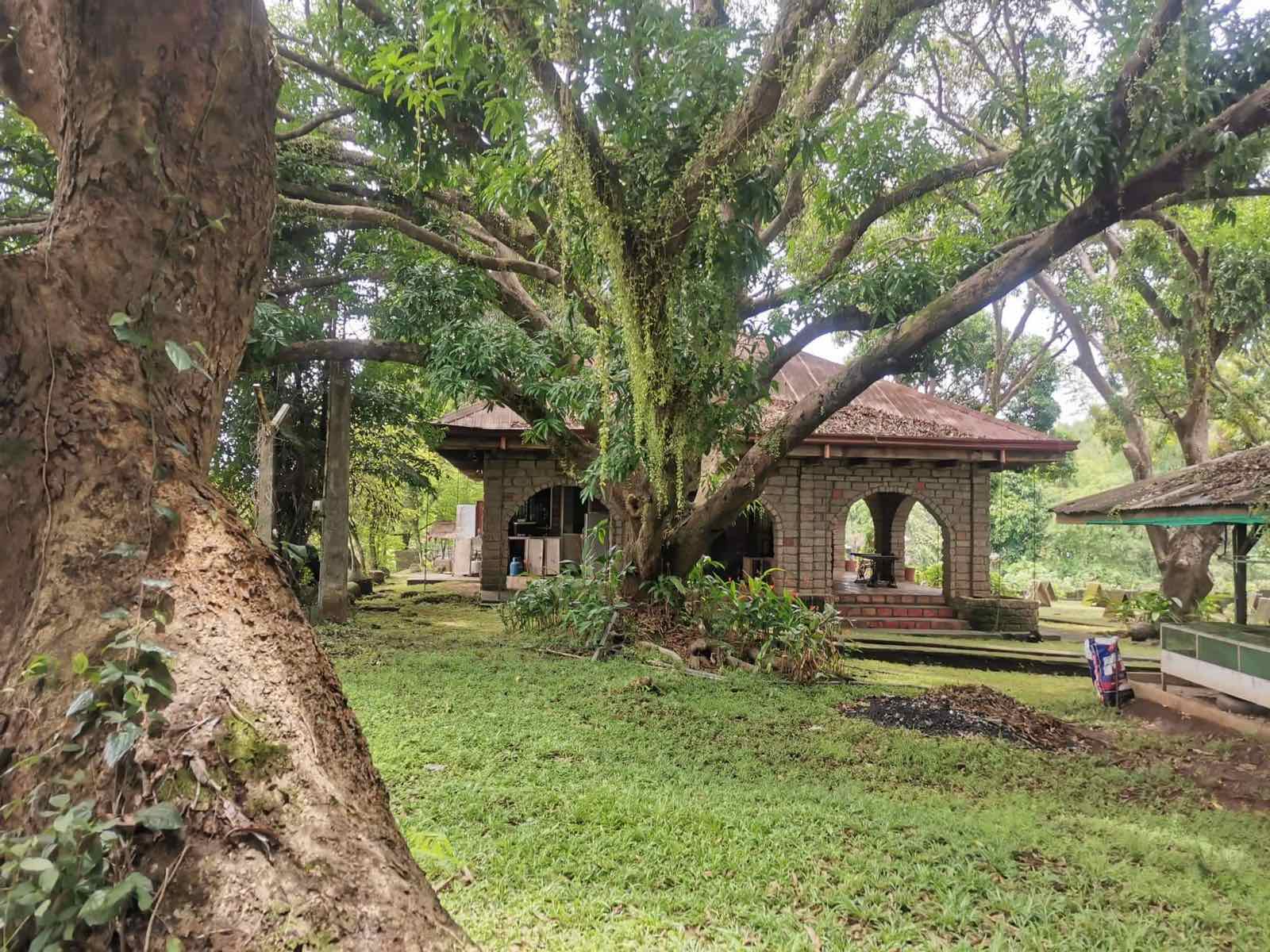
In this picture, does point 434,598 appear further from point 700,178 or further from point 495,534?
point 700,178

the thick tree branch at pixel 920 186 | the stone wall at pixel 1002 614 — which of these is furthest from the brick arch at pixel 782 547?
the thick tree branch at pixel 920 186

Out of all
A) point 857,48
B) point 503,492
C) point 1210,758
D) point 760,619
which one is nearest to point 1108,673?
point 1210,758

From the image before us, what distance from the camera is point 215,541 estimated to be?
5.90ft

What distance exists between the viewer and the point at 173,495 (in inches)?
70.9

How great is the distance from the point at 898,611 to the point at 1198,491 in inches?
228

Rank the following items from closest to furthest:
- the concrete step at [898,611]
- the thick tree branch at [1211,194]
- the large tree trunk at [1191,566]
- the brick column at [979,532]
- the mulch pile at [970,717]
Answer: the thick tree branch at [1211,194], the mulch pile at [970,717], the large tree trunk at [1191,566], the concrete step at [898,611], the brick column at [979,532]

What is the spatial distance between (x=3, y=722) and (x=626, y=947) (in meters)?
1.84

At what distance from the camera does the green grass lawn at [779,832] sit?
2553 millimetres

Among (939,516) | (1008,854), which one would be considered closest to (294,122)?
(1008,854)

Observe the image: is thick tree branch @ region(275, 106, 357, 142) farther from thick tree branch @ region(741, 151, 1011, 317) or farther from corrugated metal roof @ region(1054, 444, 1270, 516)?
corrugated metal roof @ region(1054, 444, 1270, 516)

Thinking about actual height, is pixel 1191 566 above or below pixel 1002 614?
above

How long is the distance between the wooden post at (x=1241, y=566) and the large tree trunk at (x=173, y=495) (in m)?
8.20

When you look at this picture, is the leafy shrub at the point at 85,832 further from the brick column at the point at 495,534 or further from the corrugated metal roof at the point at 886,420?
the brick column at the point at 495,534

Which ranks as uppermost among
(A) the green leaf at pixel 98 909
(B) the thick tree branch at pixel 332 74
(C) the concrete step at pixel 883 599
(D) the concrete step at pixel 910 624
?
(B) the thick tree branch at pixel 332 74
